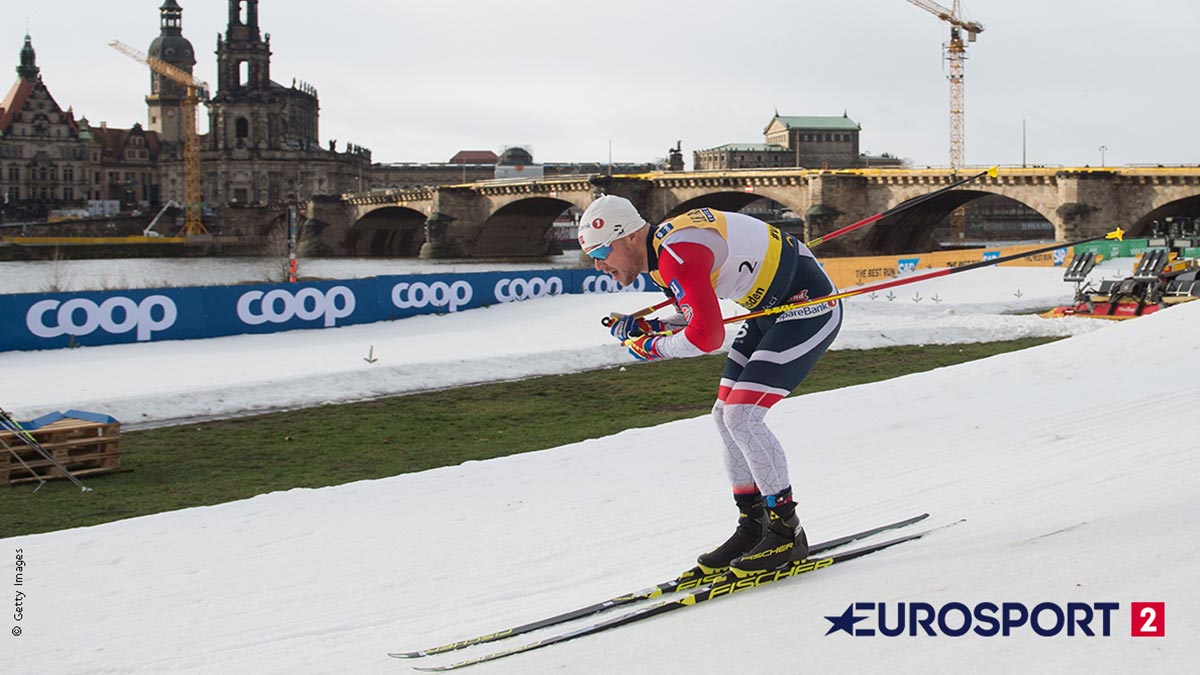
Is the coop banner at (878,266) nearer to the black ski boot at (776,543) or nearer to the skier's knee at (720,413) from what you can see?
the skier's knee at (720,413)

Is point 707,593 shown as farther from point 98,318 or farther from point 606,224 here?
point 98,318

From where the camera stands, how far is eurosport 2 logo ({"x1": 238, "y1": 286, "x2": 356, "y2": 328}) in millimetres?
29594

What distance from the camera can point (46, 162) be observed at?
171 metres

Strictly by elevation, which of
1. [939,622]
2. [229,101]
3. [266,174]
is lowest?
[939,622]

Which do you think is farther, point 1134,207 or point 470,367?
point 1134,207

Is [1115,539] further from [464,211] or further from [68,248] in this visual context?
[68,248]

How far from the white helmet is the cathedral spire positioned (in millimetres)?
209457

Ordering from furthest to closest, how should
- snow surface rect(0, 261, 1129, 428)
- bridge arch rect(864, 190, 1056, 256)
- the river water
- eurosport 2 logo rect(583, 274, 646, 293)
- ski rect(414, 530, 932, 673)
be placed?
1. bridge arch rect(864, 190, 1056, 256)
2. the river water
3. eurosport 2 logo rect(583, 274, 646, 293)
4. snow surface rect(0, 261, 1129, 428)
5. ski rect(414, 530, 932, 673)

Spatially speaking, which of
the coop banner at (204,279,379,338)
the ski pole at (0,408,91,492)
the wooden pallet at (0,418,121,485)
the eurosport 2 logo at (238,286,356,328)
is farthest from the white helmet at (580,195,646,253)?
the eurosport 2 logo at (238,286,356,328)

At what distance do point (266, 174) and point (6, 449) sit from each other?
16850cm

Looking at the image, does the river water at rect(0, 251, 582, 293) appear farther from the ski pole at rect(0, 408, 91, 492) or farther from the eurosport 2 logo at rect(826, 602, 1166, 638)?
the eurosport 2 logo at rect(826, 602, 1166, 638)

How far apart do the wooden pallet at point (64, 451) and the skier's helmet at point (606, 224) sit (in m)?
10.1

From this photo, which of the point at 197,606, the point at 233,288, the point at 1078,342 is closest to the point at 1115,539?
the point at 197,606

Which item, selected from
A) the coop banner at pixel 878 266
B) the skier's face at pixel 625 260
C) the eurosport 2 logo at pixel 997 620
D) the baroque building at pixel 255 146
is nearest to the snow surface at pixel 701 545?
the eurosport 2 logo at pixel 997 620
